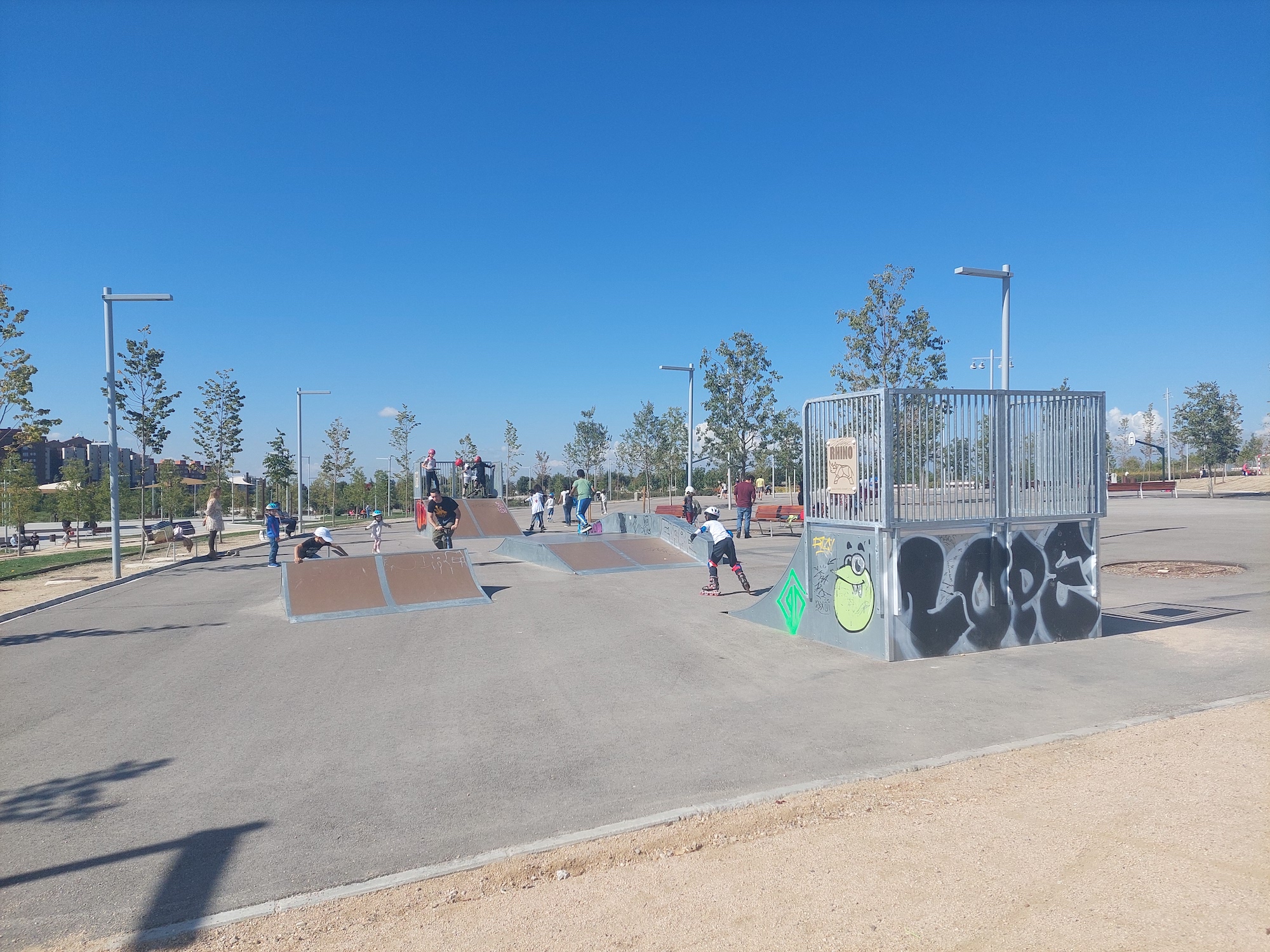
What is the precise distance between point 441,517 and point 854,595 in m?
9.56

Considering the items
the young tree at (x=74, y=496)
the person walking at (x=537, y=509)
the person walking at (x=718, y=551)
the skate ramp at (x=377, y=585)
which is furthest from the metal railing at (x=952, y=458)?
the young tree at (x=74, y=496)

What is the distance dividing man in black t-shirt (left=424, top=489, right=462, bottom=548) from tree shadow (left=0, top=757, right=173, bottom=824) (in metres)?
9.88

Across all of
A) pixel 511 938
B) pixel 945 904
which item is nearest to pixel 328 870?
pixel 511 938

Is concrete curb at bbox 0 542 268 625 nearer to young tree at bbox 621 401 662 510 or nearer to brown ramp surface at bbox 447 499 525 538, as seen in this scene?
brown ramp surface at bbox 447 499 525 538

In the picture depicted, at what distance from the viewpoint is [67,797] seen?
16.5ft

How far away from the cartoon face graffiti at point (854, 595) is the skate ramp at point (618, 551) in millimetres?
6495

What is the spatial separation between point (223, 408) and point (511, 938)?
33435 millimetres

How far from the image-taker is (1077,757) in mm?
5180

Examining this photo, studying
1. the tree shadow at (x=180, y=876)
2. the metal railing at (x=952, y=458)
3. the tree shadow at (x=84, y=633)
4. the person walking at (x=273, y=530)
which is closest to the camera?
the tree shadow at (x=180, y=876)

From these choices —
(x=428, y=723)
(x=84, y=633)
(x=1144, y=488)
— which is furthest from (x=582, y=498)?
(x=1144, y=488)

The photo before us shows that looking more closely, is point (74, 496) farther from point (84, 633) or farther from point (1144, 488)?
point (1144, 488)

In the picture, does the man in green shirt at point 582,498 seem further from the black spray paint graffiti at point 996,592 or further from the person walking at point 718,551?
the black spray paint graffiti at point 996,592

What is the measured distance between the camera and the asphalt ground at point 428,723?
13.8 ft

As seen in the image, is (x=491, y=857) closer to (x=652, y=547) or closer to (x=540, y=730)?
(x=540, y=730)
